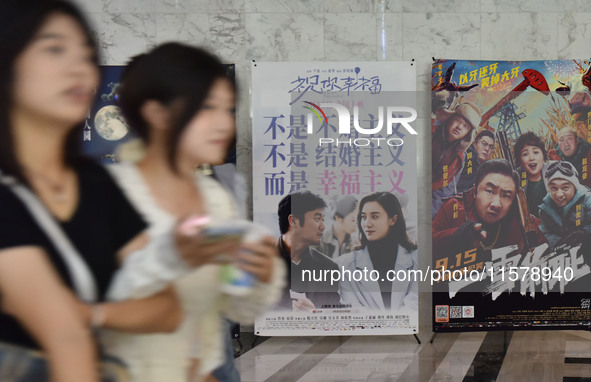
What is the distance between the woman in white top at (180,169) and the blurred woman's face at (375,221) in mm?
4318

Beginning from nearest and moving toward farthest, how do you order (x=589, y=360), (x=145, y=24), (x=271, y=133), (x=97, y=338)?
1. (x=97, y=338)
2. (x=589, y=360)
3. (x=271, y=133)
4. (x=145, y=24)

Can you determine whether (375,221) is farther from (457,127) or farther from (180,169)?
(180,169)

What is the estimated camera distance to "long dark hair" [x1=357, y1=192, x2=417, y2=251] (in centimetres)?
525

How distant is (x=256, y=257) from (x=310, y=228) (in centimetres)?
441

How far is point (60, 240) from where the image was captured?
2.53 feet

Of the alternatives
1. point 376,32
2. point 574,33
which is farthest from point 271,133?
point 574,33

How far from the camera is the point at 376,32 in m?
5.64

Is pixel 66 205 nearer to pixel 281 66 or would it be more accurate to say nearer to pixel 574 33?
pixel 281 66

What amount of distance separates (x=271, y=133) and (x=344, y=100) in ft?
2.20

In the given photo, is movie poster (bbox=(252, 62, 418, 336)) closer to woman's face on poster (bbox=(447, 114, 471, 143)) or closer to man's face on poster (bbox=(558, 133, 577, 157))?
woman's face on poster (bbox=(447, 114, 471, 143))

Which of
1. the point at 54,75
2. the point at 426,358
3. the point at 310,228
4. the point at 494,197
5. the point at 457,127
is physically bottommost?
the point at 426,358

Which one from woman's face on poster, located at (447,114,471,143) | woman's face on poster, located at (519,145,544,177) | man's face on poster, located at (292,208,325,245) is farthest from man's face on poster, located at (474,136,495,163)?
man's face on poster, located at (292,208,325,245)

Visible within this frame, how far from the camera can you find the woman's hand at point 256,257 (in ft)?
2.81

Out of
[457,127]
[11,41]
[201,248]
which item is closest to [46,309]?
[201,248]
